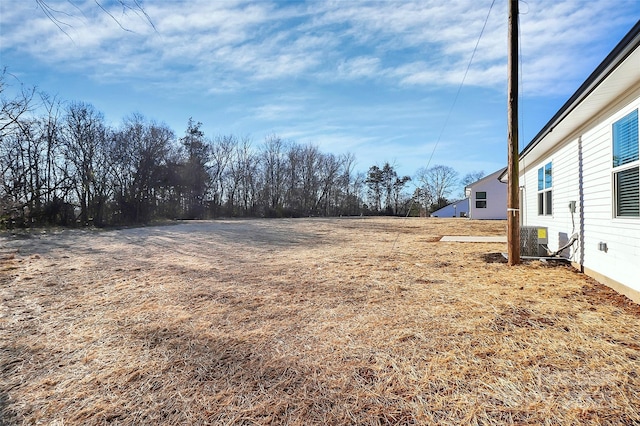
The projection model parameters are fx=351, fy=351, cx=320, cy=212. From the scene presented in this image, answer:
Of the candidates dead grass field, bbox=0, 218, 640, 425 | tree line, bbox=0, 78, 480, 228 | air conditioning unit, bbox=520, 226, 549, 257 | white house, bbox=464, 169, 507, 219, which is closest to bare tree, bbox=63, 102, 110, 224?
tree line, bbox=0, 78, 480, 228

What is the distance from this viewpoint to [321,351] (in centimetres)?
304

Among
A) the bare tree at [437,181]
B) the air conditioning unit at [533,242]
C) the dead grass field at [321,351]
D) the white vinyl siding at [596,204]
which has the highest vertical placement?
the bare tree at [437,181]

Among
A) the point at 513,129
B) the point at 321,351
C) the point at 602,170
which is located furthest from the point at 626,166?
the point at 321,351

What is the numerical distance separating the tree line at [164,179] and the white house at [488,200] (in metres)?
16.2

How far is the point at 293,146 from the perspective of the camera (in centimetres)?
4281

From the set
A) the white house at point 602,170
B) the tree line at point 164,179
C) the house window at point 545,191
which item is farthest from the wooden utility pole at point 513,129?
the tree line at point 164,179

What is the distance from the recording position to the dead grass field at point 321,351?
218 centimetres

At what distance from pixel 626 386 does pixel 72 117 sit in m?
26.8

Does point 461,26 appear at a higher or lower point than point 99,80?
higher

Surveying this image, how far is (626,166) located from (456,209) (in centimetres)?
3795

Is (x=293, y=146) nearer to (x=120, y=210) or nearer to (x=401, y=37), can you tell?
(x=120, y=210)

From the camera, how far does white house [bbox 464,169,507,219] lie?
2620 cm

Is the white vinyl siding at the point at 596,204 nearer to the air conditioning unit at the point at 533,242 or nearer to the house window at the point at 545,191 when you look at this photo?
the air conditioning unit at the point at 533,242

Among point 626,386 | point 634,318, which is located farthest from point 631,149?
point 626,386
